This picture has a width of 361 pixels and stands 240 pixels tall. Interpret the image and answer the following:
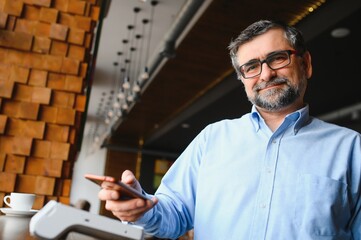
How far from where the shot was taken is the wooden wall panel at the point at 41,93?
1812mm

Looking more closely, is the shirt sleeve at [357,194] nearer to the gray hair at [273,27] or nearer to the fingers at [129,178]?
the gray hair at [273,27]

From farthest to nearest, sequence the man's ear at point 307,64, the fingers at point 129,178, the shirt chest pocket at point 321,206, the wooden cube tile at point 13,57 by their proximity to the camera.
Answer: the wooden cube tile at point 13,57
the man's ear at point 307,64
the shirt chest pocket at point 321,206
the fingers at point 129,178

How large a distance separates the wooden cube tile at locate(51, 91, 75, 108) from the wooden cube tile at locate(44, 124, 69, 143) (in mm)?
121

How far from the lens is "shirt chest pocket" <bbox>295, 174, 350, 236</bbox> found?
1.03 meters

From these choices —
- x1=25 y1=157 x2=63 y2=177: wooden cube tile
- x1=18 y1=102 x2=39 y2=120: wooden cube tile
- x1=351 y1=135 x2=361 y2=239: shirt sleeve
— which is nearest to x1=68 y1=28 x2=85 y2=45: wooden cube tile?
x1=18 y1=102 x2=39 y2=120: wooden cube tile

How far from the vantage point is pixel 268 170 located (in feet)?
3.71

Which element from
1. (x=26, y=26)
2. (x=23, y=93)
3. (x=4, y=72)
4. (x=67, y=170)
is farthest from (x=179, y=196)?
(x=26, y=26)

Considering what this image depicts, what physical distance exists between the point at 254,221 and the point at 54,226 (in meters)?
0.69

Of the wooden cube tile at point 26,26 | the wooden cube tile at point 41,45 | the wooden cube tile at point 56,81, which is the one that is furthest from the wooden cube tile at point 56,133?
the wooden cube tile at point 26,26

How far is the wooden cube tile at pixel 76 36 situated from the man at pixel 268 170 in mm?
1010

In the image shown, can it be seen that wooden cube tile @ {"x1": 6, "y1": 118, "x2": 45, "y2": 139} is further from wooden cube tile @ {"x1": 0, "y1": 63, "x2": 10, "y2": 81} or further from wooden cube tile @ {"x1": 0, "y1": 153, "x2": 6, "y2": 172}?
wooden cube tile @ {"x1": 0, "y1": 63, "x2": 10, "y2": 81}

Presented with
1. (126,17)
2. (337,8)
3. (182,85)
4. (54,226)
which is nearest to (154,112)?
(182,85)

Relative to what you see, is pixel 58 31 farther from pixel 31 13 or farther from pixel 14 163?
pixel 14 163

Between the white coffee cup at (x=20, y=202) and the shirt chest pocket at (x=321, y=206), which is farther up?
the shirt chest pocket at (x=321, y=206)
